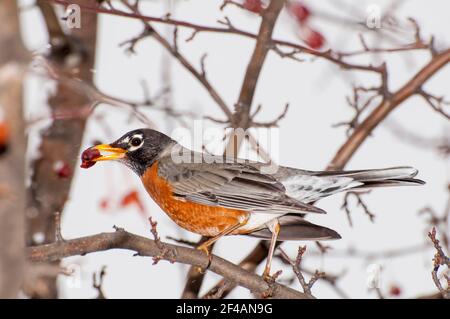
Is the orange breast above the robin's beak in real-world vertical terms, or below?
below

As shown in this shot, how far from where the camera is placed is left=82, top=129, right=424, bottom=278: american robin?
264 cm

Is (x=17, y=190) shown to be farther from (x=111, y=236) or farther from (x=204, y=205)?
(x=204, y=205)

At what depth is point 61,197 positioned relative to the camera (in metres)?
3.65

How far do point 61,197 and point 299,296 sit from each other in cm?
181

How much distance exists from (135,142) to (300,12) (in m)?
1.01

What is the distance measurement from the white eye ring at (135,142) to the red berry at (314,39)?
90 centimetres

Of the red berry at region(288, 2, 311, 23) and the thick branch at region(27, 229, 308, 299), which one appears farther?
the red berry at region(288, 2, 311, 23)

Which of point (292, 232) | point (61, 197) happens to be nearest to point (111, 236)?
point (292, 232)

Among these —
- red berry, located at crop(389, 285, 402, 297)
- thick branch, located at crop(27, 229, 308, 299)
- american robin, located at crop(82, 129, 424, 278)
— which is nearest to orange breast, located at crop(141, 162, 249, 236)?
american robin, located at crop(82, 129, 424, 278)

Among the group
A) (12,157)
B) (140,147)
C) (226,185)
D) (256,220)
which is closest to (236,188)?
(226,185)

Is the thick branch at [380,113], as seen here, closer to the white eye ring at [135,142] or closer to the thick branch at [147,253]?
the white eye ring at [135,142]

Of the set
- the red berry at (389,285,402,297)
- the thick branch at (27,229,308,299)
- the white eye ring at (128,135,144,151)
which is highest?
the white eye ring at (128,135,144,151)

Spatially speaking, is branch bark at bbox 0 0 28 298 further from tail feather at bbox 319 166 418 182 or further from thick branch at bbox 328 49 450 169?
thick branch at bbox 328 49 450 169

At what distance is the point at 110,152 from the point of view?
2826 mm
